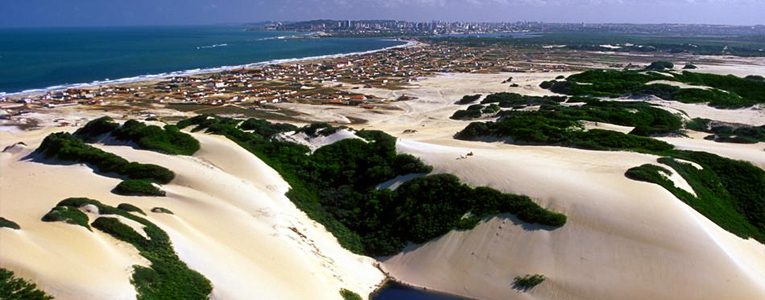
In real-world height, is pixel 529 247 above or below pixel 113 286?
below

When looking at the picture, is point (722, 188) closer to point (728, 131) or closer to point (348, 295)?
point (728, 131)

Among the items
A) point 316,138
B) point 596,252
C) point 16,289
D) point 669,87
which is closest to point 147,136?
point 316,138

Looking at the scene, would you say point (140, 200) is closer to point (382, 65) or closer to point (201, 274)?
point (201, 274)

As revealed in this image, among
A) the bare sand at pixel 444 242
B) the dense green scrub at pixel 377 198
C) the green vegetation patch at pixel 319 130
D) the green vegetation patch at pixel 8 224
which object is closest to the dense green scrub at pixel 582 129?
the bare sand at pixel 444 242

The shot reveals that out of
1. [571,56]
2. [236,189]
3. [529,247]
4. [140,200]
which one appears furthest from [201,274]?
[571,56]

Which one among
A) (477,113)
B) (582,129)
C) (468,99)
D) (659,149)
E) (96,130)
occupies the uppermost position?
(96,130)
